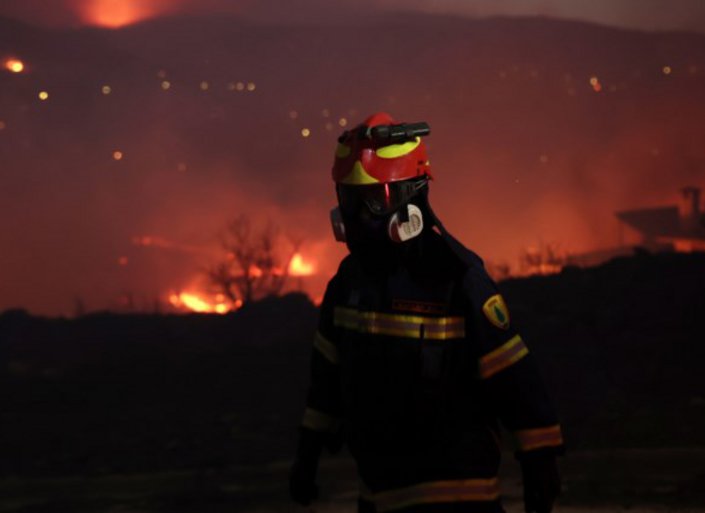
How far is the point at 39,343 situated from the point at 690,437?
10.1 m

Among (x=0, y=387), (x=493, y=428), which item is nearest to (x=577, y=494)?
(x=493, y=428)

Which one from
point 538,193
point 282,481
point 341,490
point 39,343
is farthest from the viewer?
point 538,193

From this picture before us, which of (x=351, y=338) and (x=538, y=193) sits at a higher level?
(x=538, y=193)

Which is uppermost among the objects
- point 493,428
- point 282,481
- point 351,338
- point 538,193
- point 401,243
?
point 538,193

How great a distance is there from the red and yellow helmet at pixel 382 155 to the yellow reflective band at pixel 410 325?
1.36 feet

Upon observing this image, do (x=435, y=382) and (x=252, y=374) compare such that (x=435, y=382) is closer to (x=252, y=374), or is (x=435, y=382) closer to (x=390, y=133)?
(x=390, y=133)

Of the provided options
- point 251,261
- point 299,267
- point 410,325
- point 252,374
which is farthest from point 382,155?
point 299,267

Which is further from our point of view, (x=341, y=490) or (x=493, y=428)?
(x=341, y=490)

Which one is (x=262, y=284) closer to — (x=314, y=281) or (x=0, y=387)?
(x=314, y=281)

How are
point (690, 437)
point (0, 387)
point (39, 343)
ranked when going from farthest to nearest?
point (39, 343), point (0, 387), point (690, 437)

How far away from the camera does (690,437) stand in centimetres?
954

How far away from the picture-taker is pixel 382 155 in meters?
3.79

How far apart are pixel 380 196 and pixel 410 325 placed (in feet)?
1.32

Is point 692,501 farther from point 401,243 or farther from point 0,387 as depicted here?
point 0,387
